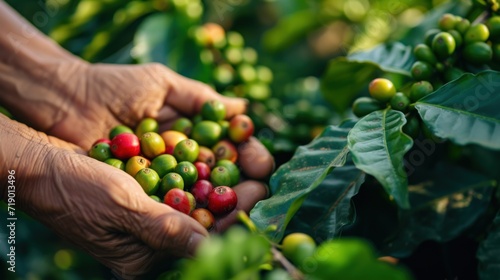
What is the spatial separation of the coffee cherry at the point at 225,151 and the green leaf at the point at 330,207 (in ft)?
1.92

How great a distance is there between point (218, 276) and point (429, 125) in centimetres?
104

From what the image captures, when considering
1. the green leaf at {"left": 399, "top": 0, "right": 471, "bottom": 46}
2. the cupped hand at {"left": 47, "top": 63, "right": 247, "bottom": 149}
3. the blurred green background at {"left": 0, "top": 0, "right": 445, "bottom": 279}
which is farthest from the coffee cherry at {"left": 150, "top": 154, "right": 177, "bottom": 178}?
the green leaf at {"left": 399, "top": 0, "right": 471, "bottom": 46}

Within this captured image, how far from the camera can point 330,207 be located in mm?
1965

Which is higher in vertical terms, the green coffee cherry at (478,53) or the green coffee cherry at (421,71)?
the green coffee cherry at (478,53)

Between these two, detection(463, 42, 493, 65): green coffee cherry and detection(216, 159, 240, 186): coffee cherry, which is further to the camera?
detection(216, 159, 240, 186): coffee cherry

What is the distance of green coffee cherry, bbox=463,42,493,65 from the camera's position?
204 centimetres

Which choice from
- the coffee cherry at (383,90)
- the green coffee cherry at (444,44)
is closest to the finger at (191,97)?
the coffee cherry at (383,90)

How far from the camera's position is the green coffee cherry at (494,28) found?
211cm

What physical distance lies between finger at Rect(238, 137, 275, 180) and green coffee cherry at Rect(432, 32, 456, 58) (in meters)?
0.96

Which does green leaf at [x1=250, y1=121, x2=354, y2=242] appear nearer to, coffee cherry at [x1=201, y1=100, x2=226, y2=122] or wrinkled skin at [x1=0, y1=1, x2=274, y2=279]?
wrinkled skin at [x1=0, y1=1, x2=274, y2=279]

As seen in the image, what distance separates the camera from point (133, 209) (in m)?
1.74

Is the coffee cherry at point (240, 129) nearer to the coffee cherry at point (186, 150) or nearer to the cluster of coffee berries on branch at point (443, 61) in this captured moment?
the coffee cherry at point (186, 150)

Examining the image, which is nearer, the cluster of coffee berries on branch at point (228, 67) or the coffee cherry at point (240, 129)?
the coffee cherry at point (240, 129)

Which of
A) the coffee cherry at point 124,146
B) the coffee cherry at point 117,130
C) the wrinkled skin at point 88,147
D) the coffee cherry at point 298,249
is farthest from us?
the coffee cherry at point 117,130
